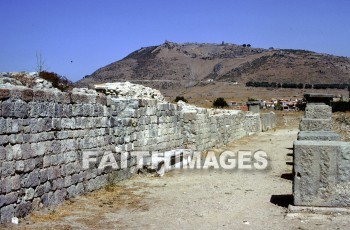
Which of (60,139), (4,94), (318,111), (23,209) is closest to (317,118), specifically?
(318,111)

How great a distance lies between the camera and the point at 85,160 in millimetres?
8602

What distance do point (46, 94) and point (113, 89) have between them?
216 inches

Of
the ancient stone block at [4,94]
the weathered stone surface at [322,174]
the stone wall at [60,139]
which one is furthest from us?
the weathered stone surface at [322,174]

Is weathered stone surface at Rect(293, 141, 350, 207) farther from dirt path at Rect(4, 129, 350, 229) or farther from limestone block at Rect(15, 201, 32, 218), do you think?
limestone block at Rect(15, 201, 32, 218)

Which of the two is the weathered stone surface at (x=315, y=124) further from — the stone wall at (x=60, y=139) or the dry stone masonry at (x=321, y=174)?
the dry stone masonry at (x=321, y=174)

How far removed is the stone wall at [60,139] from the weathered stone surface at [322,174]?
3871 millimetres

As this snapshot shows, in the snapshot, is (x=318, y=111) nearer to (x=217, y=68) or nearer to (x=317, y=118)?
(x=317, y=118)

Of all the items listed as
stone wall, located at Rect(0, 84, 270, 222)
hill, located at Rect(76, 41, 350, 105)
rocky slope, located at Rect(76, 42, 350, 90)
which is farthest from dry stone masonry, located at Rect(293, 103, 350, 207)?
rocky slope, located at Rect(76, 42, 350, 90)

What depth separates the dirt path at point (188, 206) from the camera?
20.9 ft

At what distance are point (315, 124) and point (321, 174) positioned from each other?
5.63 metres

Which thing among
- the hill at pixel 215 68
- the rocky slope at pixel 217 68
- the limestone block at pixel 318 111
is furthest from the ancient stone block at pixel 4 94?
the rocky slope at pixel 217 68

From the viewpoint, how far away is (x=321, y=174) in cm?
660

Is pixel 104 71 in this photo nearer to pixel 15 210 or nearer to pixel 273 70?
pixel 273 70

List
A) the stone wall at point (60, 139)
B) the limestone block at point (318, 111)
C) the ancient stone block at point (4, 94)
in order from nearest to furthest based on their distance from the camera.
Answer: the ancient stone block at point (4, 94)
the stone wall at point (60, 139)
the limestone block at point (318, 111)
